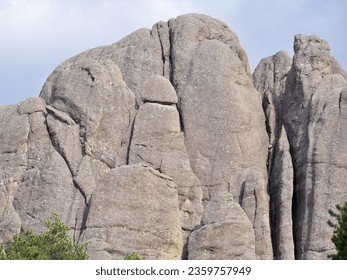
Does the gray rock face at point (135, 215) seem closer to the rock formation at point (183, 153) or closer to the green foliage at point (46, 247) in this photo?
the rock formation at point (183, 153)

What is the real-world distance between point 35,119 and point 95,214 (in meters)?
8.65

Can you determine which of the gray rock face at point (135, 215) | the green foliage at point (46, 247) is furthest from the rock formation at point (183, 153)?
the green foliage at point (46, 247)

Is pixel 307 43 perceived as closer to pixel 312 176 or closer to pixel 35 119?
pixel 312 176

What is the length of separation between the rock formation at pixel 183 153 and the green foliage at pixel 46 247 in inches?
127

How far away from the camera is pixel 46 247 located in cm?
5559

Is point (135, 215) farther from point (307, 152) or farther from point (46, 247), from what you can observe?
point (307, 152)

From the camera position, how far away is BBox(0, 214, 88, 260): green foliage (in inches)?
2106

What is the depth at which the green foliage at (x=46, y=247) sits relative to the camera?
53.5 metres

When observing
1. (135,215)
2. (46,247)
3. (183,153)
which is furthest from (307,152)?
(46,247)

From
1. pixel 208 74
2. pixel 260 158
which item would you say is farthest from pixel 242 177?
pixel 208 74

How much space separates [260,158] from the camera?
67438 millimetres

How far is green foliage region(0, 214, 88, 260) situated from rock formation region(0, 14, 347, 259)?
3.23 meters

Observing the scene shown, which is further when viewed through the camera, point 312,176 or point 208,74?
point 208,74

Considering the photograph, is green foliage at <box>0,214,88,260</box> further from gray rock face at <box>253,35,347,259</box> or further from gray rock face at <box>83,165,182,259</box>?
gray rock face at <box>253,35,347,259</box>
